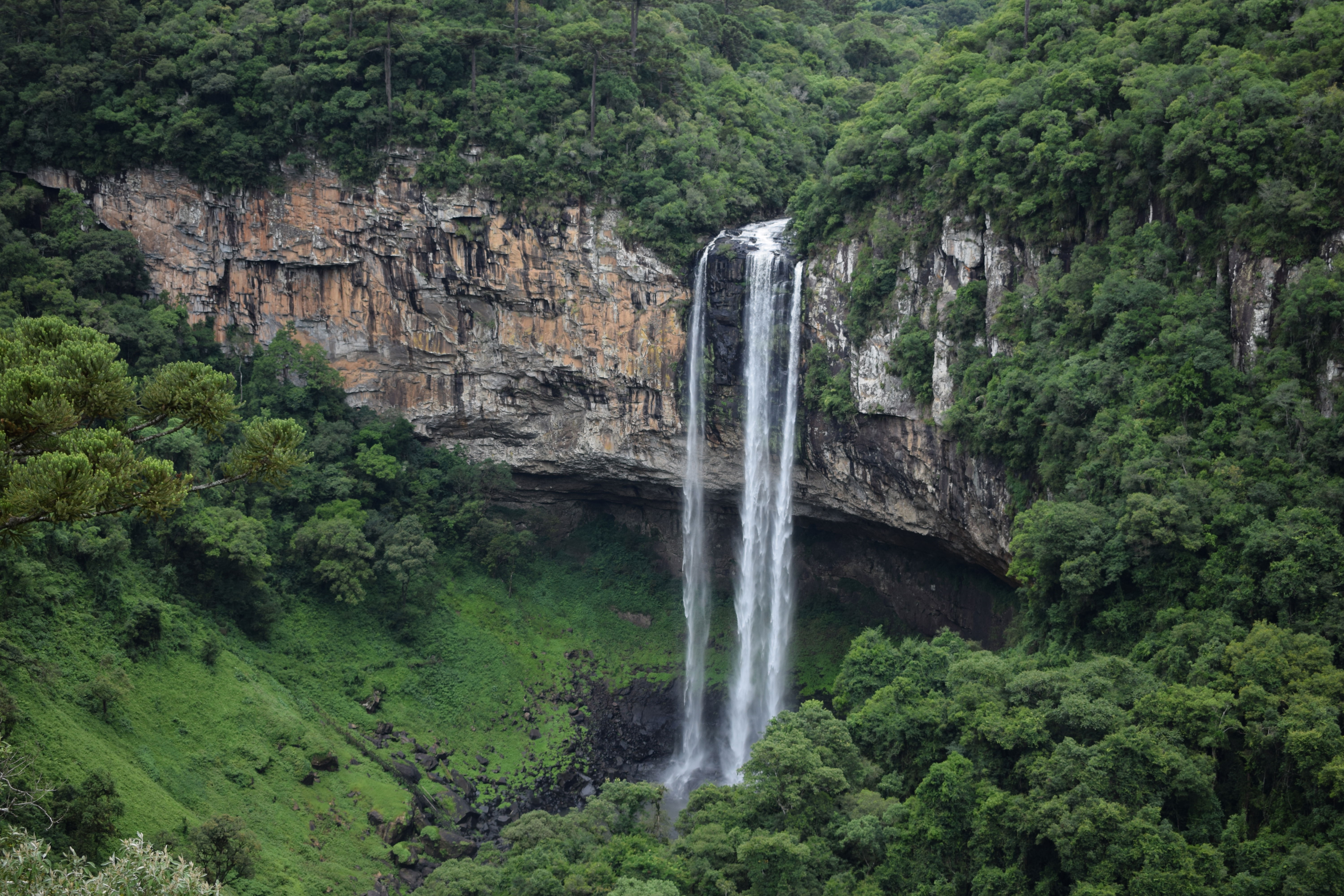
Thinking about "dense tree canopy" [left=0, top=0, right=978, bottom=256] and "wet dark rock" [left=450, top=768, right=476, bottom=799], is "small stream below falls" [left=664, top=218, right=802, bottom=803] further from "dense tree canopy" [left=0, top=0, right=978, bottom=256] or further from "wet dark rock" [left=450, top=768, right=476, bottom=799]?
"wet dark rock" [left=450, top=768, right=476, bottom=799]

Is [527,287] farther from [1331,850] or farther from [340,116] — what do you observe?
[1331,850]

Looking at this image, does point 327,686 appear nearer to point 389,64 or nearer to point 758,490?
point 758,490

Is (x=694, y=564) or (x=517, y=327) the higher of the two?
(x=517, y=327)

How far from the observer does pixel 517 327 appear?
104ft

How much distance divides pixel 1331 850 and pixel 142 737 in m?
20.6

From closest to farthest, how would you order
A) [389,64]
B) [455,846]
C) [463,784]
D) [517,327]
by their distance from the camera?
[455,846]
[463,784]
[389,64]
[517,327]

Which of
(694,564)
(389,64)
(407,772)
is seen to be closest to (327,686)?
(407,772)

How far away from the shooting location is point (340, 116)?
3056cm

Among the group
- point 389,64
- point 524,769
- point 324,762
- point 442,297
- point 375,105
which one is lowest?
point 524,769

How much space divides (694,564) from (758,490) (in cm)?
390

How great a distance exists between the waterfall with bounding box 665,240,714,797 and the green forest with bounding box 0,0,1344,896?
0.86m

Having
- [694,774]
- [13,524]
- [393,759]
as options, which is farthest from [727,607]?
[13,524]

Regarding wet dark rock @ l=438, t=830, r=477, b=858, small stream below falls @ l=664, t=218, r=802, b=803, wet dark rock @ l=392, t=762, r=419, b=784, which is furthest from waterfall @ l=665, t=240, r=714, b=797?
wet dark rock @ l=392, t=762, r=419, b=784

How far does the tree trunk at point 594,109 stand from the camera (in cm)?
3086
